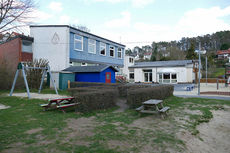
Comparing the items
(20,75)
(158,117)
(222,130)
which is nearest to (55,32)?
(20,75)

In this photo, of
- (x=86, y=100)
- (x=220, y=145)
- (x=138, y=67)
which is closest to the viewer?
(x=220, y=145)

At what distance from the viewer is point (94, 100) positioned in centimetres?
732

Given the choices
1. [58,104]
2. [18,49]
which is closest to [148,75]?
[18,49]

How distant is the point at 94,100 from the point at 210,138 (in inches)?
177

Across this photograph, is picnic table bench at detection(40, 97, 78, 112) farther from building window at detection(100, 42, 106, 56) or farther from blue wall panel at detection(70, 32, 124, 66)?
building window at detection(100, 42, 106, 56)

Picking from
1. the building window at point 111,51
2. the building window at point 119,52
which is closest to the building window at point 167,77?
the building window at point 119,52

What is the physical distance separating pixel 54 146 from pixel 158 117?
4057 millimetres

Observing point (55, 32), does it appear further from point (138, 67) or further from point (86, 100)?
point (138, 67)

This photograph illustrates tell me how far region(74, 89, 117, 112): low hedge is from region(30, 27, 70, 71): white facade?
12564mm

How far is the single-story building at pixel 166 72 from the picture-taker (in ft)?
93.5

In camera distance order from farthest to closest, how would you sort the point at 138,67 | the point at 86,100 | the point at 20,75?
the point at 138,67, the point at 20,75, the point at 86,100

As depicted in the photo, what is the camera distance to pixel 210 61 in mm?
45312

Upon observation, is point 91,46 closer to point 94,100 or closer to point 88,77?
point 88,77

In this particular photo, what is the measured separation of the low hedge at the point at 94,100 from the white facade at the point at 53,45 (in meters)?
12.6
